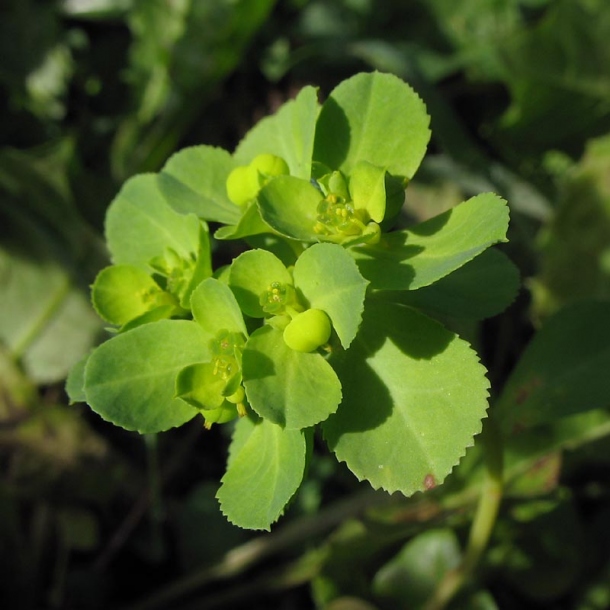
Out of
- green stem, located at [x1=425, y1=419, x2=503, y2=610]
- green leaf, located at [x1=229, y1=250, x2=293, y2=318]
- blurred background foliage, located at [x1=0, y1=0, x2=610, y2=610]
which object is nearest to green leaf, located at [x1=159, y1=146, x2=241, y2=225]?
green leaf, located at [x1=229, y1=250, x2=293, y2=318]

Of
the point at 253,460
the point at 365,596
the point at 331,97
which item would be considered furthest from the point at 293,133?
the point at 365,596

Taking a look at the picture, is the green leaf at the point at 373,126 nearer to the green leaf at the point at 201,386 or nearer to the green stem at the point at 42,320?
the green leaf at the point at 201,386

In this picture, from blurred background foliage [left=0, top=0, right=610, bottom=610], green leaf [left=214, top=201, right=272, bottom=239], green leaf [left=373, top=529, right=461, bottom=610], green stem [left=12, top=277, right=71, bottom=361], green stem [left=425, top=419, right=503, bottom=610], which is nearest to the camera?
green leaf [left=214, top=201, right=272, bottom=239]

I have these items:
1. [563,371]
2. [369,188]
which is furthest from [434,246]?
[563,371]

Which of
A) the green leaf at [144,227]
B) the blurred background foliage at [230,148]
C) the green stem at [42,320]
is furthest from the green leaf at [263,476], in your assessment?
the green stem at [42,320]

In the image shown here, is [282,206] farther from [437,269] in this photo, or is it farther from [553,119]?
[553,119]

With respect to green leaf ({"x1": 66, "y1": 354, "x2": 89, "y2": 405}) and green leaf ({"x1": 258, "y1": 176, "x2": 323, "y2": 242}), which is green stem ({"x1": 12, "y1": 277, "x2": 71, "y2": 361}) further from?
green leaf ({"x1": 258, "y1": 176, "x2": 323, "y2": 242})
